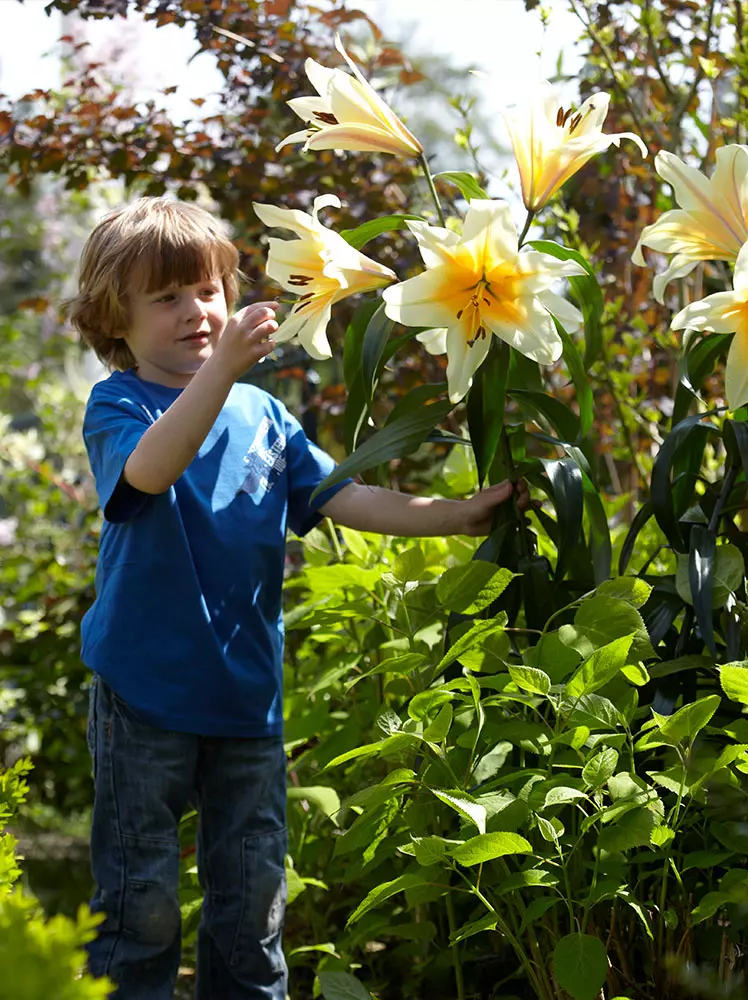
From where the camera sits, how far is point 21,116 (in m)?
2.91

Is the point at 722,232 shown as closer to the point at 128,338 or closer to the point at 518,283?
the point at 518,283

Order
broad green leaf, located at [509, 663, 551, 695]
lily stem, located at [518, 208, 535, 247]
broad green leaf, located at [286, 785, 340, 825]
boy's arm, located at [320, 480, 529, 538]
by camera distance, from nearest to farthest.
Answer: broad green leaf, located at [509, 663, 551, 695], lily stem, located at [518, 208, 535, 247], boy's arm, located at [320, 480, 529, 538], broad green leaf, located at [286, 785, 340, 825]

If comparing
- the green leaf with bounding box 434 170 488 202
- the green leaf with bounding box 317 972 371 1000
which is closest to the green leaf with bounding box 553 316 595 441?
the green leaf with bounding box 434 170 488 202

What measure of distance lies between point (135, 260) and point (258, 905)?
1.03 metres

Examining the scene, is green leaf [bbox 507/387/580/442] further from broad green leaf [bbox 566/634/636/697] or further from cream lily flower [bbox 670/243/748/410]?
broad green leaf [bbox 566/634/636/697]

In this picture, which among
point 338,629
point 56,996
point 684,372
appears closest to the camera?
point 56,996

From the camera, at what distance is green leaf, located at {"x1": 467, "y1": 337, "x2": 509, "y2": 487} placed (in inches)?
58.4

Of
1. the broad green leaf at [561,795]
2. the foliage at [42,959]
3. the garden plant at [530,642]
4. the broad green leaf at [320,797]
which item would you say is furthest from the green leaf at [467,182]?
the foliage at [42,959]

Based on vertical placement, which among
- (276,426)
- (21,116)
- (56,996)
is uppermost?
(21,116)

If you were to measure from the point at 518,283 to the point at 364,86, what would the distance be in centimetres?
36

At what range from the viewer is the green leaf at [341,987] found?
1337mm

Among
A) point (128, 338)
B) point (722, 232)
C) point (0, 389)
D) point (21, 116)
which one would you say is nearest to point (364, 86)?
point (722, 232)

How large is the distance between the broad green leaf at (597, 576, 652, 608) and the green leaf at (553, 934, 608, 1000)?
0.38 m

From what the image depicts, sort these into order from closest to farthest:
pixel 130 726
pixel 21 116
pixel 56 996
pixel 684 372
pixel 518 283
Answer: pixel 56 996 < pixel 518 283 < pixel 684 372 < pixel 130 726 < pixel 21 116
